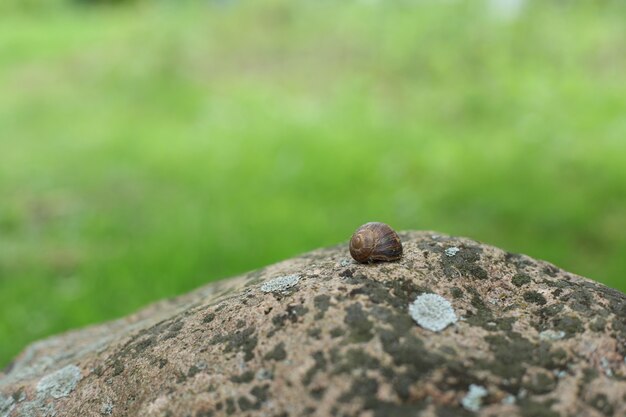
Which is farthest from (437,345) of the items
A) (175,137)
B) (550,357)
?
(175,137)

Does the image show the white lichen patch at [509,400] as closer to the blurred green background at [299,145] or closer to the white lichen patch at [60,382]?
the white lichen patch at [60,382]

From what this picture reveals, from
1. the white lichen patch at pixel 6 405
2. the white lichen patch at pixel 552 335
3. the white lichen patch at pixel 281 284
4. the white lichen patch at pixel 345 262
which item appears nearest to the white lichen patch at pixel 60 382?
the white lichen patch at pixel 6 405

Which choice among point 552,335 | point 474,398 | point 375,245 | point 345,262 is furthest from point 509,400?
point 345,262

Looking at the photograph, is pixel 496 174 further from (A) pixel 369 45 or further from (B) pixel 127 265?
(A) pixel 369 45

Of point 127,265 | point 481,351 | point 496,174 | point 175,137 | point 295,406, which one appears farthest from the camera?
Answer: point 175,137

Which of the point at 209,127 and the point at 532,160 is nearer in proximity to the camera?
the point at 532,160
